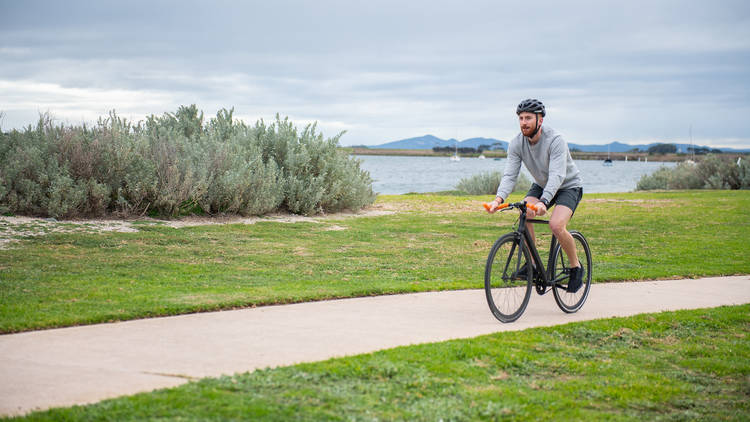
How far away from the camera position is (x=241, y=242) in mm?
11711

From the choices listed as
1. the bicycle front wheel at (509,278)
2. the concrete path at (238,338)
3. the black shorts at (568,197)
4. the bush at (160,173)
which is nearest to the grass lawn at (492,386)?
the concrete path at (238,338)

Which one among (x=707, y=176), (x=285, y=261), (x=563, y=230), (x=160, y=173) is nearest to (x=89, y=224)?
(x=160, y=173)

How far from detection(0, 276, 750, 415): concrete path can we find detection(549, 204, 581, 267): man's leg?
64 centimetres

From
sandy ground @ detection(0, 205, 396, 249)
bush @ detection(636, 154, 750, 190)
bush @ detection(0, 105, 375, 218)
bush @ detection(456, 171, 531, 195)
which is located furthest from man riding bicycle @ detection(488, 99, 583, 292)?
bush @ detection(636, 154, 750, 190)

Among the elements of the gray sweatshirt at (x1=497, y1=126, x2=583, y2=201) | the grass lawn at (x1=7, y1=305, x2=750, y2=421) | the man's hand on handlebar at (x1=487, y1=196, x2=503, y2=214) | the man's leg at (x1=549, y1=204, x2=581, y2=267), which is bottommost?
the grass lawn at (x1=7, y1=305, x2=750, y2=421)

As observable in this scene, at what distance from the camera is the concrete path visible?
4.48 metres

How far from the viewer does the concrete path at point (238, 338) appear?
4477mm

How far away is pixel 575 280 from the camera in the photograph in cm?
719

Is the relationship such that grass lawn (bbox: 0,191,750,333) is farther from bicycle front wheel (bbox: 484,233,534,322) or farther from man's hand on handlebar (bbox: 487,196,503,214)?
man's hand on handlebar (bbox: 487,196,503,214)

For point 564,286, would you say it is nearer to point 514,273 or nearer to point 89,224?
point 514,273

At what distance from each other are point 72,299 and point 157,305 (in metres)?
0.95

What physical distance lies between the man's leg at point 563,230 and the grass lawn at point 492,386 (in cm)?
120

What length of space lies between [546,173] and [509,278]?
1.21 meters

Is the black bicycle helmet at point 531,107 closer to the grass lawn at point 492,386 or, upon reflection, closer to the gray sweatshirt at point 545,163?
the gray sweatshirt at point 545,163
